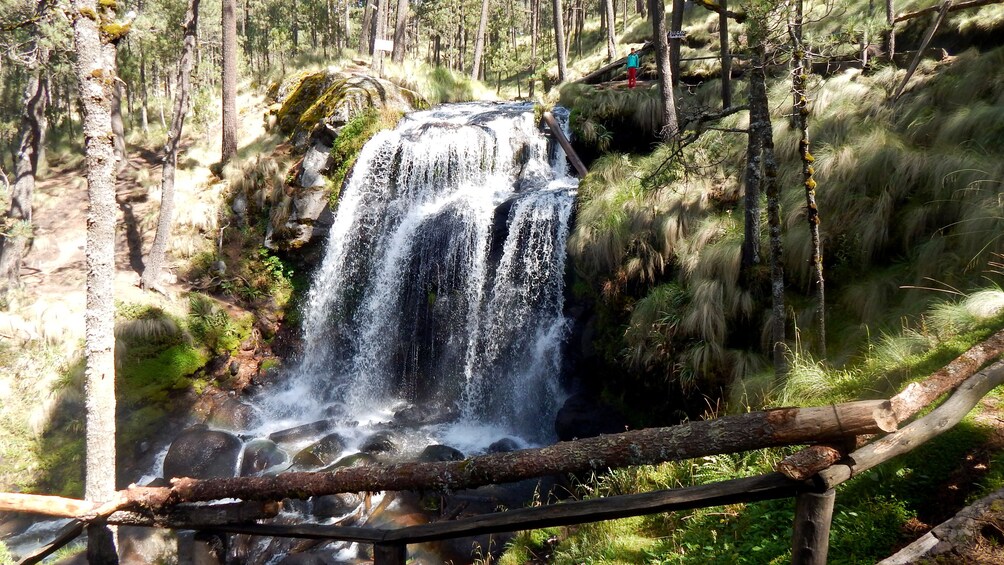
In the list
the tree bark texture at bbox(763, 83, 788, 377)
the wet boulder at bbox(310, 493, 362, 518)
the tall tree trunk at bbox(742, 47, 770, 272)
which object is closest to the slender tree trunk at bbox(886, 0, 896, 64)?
the tall tree trunk at bbox(742, 47, 770, 272)

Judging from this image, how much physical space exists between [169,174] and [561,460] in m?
14.0

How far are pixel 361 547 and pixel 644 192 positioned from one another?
672 centimetres

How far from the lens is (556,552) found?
4.52 metres

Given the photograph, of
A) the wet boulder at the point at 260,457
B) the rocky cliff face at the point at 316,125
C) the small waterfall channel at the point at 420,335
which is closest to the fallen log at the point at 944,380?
the small waterfall channel at the point at 420,335

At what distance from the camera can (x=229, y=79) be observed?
15461mm

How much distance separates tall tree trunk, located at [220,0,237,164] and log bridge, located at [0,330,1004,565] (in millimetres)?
14665

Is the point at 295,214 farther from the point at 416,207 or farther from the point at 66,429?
the point at 66,429

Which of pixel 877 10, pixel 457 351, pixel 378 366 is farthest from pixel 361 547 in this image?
pixel 877 10

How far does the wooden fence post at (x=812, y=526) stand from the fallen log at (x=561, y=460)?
0.24m

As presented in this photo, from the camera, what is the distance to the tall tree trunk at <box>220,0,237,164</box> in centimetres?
1508

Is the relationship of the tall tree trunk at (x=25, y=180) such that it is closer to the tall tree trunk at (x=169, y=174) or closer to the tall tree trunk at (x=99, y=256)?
the tall tree trunk at (x=169, y=174)

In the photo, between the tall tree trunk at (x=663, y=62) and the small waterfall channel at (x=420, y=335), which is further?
the tall tree trunk at (x=663, y=62)

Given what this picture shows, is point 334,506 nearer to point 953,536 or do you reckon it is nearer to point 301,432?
point 301,432

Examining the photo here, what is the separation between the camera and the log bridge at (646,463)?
2.08 meters
